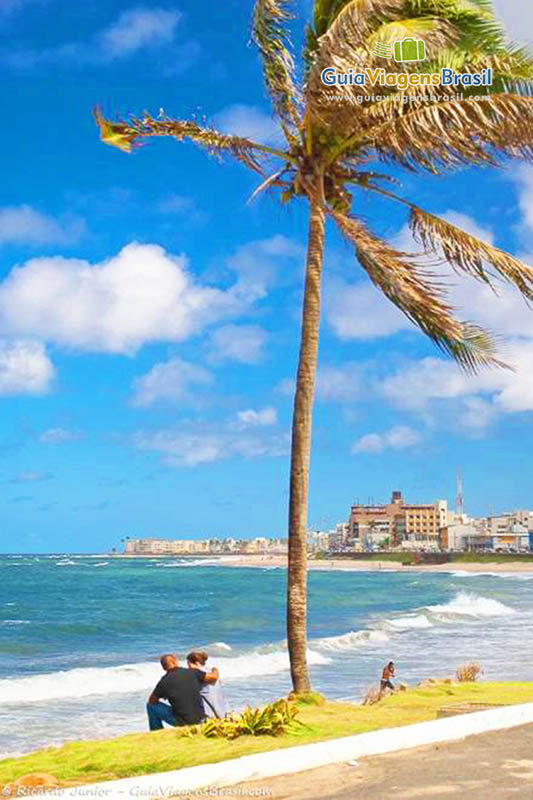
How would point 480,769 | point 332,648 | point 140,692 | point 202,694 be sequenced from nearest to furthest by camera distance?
point 480,769
point 202,694
point 140,692
point 332,648

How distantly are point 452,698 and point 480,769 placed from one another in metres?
4.24

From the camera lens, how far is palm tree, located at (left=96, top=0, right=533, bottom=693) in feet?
37.4

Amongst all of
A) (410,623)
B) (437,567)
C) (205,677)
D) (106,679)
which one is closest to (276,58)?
(205,677)

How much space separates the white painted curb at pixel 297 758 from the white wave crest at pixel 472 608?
40122mm

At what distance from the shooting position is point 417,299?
454 inches

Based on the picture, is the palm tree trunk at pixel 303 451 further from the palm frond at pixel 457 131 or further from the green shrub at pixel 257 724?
the green shrub at pixel 257 724

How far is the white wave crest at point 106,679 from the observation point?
2375cm

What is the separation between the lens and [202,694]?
35.3ft

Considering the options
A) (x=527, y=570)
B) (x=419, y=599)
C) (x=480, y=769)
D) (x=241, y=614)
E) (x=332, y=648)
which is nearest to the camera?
(x=480, y=769)

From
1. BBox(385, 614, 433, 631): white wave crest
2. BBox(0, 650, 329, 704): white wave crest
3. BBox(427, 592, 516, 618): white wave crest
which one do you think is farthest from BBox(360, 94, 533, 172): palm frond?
BBox(427, 592, 516, 618): white wave crest

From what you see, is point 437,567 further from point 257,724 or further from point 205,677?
point 257,724

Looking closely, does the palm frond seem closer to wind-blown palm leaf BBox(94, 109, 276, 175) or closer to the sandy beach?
wind-blown palm leaf BBox(94, 109, 276, 175)

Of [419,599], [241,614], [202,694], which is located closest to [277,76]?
[202,694]

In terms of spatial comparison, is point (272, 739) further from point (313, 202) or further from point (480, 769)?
point (313, 202)
